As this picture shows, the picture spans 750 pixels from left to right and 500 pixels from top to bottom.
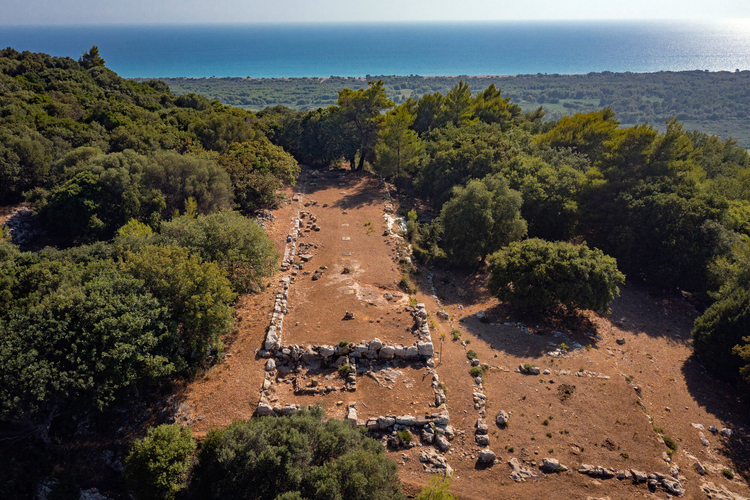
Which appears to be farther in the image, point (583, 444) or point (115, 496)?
point (583, 444)

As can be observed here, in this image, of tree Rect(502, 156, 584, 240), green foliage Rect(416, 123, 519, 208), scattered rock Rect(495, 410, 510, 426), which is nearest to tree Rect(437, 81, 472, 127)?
green foliage Rect(416, 123, 519, 208)

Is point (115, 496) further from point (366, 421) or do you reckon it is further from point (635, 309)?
point (635, 309)

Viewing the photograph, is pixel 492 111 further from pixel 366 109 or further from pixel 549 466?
pixel 549 466

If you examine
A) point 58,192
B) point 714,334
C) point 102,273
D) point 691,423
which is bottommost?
point 691,423

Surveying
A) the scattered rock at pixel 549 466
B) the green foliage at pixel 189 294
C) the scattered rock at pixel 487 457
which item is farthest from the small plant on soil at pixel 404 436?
the green foliage at pixel 189 294

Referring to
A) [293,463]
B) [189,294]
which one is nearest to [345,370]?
[293,463]

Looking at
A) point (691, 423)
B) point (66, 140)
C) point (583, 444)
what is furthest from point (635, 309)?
point (66, 140)

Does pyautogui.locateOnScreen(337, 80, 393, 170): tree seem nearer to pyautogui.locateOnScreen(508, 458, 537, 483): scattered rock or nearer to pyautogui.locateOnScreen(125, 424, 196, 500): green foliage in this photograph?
pyautogui.locateOnScreen(508, 458, 537, 483): scattered rock
